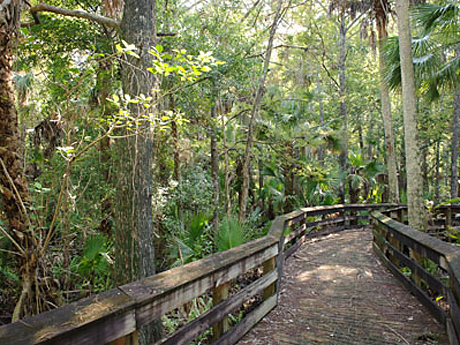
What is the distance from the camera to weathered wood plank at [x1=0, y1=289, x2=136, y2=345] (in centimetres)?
159

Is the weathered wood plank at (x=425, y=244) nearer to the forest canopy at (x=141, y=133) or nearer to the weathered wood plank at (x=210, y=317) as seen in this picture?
the weathered wood plank at (x=210, y=317)

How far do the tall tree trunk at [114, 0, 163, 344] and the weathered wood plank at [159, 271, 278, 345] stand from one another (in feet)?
4.38

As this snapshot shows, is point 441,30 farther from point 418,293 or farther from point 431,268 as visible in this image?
point 418,293

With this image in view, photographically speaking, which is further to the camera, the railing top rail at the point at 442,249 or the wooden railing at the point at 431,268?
the wooden railing at the point at 431,268

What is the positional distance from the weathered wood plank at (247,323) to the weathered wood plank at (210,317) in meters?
0.24

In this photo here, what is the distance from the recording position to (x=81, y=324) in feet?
5.67

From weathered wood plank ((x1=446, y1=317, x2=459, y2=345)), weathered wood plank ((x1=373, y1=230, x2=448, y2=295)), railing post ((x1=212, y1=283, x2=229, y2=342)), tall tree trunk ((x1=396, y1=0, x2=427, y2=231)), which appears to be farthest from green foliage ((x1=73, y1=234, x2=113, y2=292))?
tall tree trunk ((x1=396, y1=0, x2=427, y2=231))

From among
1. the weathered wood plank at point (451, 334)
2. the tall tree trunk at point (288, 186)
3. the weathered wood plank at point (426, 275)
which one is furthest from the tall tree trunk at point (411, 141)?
the tall tree trunk at point (288, 186)

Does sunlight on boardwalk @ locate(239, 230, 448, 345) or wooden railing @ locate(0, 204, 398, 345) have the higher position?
wooden railing @ locate(0, 204, 398, 345)

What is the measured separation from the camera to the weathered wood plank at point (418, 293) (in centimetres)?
379

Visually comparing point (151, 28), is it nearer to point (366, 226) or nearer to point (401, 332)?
point (401, 332)

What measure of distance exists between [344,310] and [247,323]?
148cm

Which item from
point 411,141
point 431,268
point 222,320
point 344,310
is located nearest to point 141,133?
point 222,320

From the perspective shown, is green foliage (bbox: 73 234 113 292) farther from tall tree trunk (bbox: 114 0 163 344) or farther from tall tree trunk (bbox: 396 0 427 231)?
tall tree trunk (bbox: 396 0 427 231)
